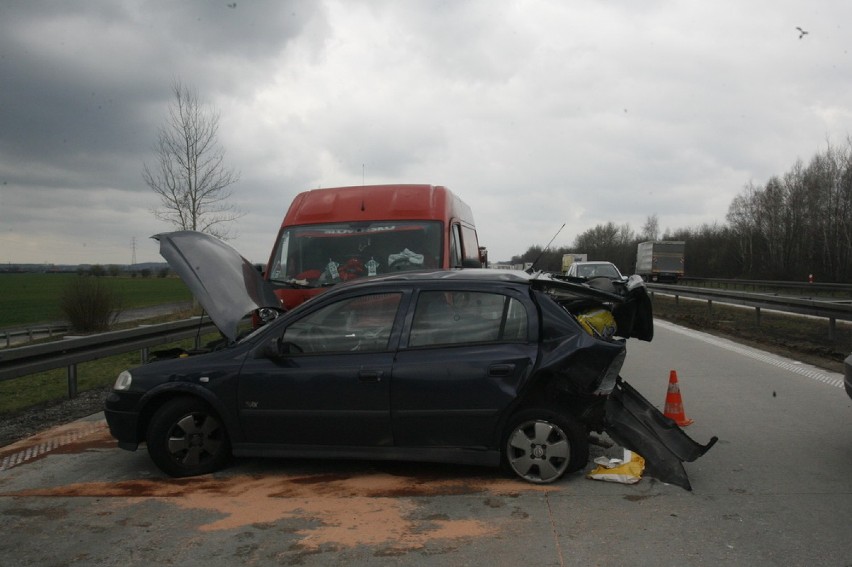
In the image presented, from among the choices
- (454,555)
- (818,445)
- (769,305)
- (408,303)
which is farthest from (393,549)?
(769,305)

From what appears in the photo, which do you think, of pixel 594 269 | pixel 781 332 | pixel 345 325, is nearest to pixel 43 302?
pixel 594 269

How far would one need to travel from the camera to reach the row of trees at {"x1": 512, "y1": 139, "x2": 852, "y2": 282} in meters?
49.3

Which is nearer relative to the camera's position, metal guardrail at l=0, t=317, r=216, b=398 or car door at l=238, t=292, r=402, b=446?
car door at l=238, t=292, r=402, b=446

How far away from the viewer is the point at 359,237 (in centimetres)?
806

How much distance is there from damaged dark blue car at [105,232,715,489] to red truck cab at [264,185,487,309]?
2.59m

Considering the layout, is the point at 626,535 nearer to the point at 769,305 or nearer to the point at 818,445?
the point at 818,445

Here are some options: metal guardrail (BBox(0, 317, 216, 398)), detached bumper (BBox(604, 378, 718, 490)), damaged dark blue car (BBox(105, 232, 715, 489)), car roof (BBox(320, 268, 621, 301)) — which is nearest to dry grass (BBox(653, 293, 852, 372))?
detached bumper (BBox(604, 378, 718, 490))

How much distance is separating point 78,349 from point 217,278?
337 cm

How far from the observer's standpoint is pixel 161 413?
16.4 ft

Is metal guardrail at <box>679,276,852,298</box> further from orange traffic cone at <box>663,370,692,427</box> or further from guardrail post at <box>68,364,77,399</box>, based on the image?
guardrail post at <box>68,364,77,399</box>

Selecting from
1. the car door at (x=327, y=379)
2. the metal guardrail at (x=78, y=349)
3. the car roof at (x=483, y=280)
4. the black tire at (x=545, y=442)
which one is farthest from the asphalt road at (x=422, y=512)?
the car roof at (x=483, y=280)

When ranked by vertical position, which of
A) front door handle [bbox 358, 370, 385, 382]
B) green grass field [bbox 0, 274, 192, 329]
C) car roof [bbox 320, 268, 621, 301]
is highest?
car roof [bbox 320, 268, 621, 301]

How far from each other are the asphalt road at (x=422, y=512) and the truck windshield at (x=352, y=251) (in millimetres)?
2878

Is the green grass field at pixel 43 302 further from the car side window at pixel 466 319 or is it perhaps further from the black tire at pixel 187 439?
the car side window at pixel 466 319
